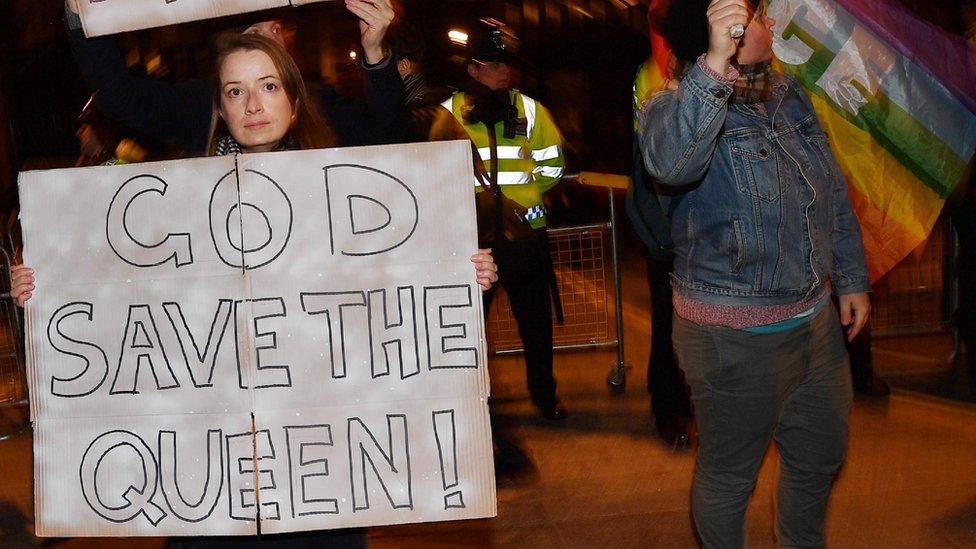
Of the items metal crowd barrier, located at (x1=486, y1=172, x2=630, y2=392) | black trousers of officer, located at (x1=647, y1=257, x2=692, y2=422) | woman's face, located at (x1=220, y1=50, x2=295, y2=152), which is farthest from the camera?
metal crowd barrier, located at (x1=486, y1=172, x2=630, y2=392)

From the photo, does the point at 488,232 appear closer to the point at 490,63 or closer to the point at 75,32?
the point at 490,63

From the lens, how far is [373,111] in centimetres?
285

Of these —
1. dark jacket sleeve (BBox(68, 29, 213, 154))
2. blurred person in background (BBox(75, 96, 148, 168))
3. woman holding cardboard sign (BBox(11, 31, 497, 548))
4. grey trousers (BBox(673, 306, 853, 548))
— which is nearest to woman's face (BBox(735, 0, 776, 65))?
grey trousers (BBox(673, 306, 853, 548))

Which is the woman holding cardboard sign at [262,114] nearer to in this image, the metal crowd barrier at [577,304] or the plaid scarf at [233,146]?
the plaid scarf at [233,146]

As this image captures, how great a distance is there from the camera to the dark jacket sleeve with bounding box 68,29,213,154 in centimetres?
279

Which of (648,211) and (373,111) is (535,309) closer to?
(648,211)

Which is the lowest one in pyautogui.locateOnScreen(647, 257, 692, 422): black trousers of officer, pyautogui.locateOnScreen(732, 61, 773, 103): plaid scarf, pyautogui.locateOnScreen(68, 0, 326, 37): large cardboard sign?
pyautogui.locateOnScreen(647, 257, 692, 422): black trousers of officer

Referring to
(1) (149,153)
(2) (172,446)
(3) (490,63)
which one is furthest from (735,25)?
(1) (149,153)

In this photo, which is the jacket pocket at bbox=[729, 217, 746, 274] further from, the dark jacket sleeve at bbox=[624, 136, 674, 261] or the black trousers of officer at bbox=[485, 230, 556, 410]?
the black trousers of officer at bbox=[485, 230, 556, 410]

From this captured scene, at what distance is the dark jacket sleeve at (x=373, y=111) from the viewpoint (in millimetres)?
2773

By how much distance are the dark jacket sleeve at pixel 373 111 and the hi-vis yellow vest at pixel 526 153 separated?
2.07 meters

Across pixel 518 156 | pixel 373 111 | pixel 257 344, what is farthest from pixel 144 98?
pixel 518 156

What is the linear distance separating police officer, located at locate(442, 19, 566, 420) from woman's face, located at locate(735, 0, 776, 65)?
6.70 feet

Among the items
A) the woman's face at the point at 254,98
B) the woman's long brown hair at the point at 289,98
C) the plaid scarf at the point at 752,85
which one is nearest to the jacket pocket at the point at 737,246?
the plaid scarf at the point at 752,85
